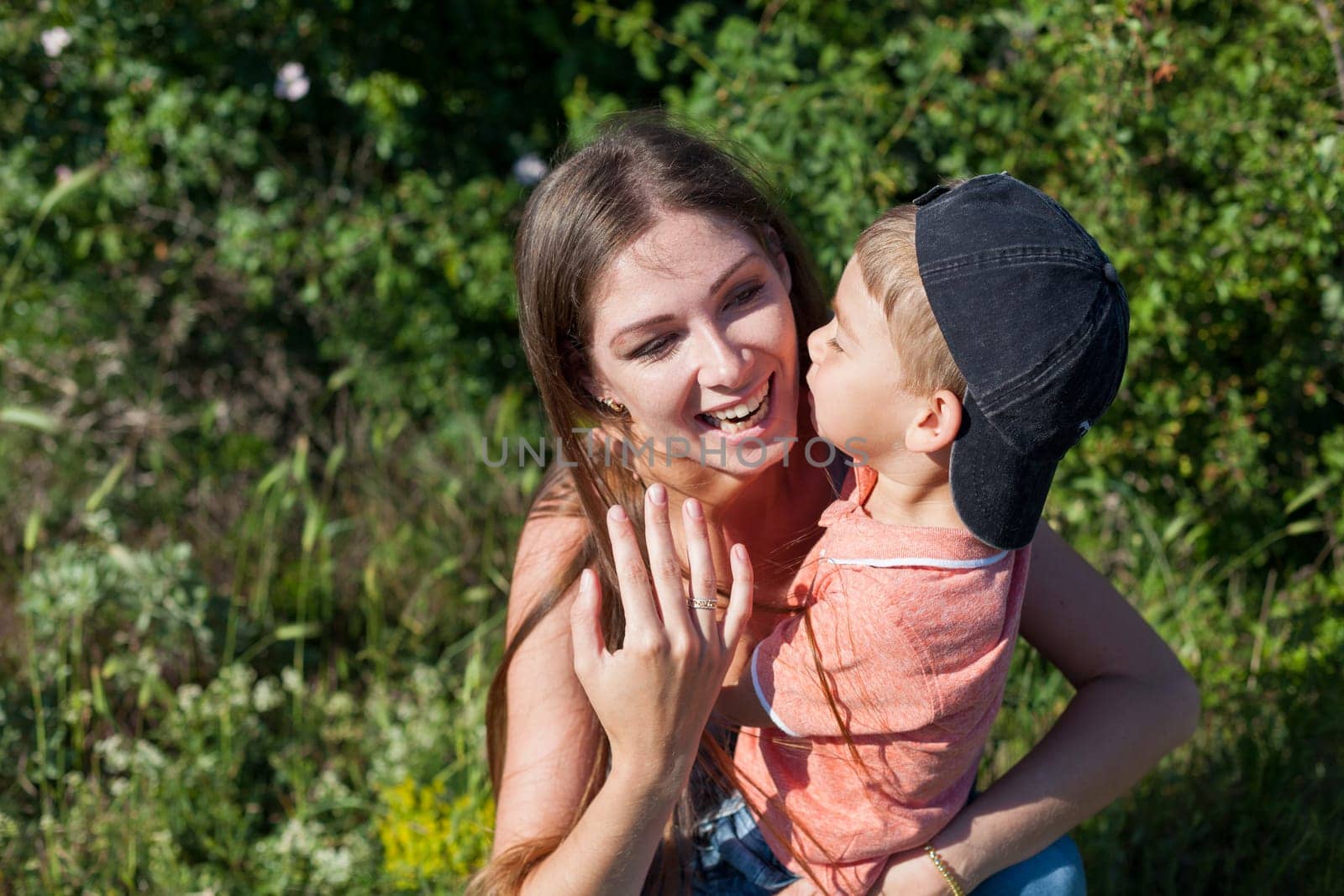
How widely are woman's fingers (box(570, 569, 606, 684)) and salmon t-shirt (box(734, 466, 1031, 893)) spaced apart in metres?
0.24

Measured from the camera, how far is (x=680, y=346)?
5.69 feet

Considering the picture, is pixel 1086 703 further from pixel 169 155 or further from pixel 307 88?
pixel 169 155

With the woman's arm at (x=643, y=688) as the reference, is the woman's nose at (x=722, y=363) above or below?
above

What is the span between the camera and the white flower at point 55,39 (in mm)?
3781

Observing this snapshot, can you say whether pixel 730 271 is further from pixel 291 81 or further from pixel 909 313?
pixel 291 81

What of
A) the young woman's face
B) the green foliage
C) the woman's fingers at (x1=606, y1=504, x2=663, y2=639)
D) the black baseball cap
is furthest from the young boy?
the green foliage

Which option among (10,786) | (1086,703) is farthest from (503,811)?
(10,786)

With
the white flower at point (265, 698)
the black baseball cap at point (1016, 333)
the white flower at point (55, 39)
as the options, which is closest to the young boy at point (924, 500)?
the black baseball cap at point (1016, 333)

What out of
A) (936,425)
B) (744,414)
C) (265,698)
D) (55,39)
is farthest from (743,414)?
(55,39)

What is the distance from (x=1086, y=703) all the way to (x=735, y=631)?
2.36 feet

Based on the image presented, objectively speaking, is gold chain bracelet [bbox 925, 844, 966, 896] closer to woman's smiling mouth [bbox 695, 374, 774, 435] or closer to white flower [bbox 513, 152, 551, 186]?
woman's smiling mouth [bbox 695, 374, 774, 435]

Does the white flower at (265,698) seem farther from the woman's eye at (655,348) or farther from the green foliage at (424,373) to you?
the woman's eye at (655,348)

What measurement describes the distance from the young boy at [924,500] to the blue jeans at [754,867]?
12 centimetres

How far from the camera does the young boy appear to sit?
4.77 ft
